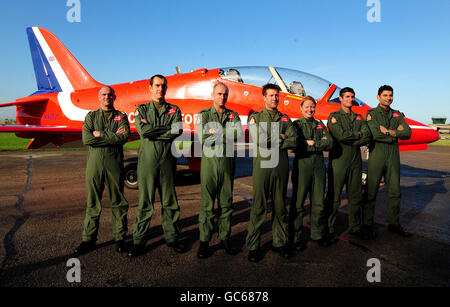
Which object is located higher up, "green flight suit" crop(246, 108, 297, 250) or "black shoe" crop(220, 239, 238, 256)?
"green flight suit" crop(246, 108, 297, 250)

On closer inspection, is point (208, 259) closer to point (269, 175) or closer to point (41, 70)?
point (269, 175)

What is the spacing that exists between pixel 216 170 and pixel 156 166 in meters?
0.75

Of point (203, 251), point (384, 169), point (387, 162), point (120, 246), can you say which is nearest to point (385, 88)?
point (387, 162)

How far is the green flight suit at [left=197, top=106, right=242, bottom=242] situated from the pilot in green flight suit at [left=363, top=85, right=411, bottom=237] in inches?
83.6

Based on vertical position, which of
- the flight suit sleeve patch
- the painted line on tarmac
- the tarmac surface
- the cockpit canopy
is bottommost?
the tarmac surface

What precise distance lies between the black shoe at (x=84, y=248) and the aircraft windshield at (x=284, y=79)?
17.3ft

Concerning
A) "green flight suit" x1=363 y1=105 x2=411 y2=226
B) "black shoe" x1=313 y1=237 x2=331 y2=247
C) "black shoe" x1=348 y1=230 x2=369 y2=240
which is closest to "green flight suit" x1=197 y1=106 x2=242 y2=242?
"black shoe" x1=313 y1=237 x2=331 y2=247

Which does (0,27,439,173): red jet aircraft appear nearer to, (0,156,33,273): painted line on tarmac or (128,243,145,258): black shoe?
(0,156,33,273): painted line on tarmac

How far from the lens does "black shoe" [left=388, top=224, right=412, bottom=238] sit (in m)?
3.72

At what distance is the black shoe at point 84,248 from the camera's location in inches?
121
